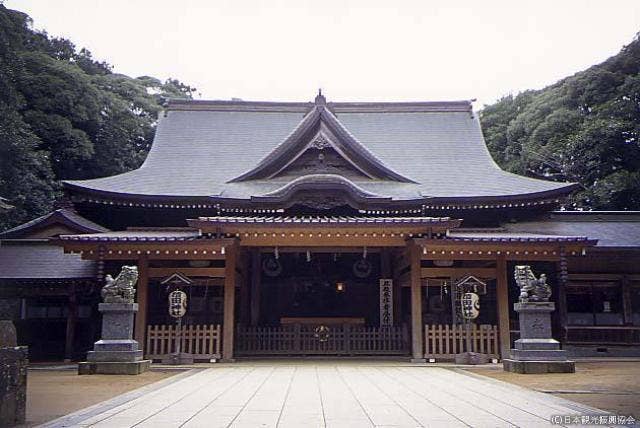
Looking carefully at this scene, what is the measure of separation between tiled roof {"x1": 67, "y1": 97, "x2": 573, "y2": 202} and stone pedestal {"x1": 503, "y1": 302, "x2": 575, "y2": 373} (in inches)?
222

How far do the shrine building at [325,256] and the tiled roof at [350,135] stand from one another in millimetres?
119

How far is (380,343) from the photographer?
1595cm

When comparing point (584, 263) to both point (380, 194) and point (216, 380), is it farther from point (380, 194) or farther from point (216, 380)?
point (216, 380)

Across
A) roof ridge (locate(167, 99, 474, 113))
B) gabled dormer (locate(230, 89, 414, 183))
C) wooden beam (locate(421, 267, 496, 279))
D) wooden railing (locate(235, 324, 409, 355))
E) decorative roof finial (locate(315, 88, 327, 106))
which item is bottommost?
wooden railing (locate(235, 324, 409, 355))

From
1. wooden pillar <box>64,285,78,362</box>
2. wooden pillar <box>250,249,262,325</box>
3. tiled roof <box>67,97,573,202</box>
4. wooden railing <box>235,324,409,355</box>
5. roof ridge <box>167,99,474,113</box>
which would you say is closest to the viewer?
wooden railing <box>235,324,409,355</box>

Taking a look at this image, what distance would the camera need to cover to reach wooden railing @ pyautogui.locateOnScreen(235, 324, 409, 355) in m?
15.8

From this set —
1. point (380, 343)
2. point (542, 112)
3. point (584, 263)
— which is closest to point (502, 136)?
point (542, 112)

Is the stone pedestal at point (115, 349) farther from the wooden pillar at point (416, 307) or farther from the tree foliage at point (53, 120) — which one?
the tree foliage at point (53, 120)

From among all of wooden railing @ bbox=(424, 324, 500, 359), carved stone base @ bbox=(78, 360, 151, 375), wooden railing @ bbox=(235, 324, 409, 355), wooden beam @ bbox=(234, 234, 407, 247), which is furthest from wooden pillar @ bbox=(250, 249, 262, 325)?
carved stone base @ bbox=(78, 360, 151, 375)

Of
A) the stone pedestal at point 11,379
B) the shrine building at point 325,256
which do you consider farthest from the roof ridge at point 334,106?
the stone pedestal at point 11,379

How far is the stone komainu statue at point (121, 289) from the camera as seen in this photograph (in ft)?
40.3

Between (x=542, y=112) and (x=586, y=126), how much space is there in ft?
20.4

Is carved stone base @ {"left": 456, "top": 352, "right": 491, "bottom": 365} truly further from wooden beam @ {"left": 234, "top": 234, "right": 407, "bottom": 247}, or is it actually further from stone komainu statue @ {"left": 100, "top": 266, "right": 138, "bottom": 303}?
stone komainu statue @ {"left": 100, "top": 266, "right": 138, "bottom": 303}

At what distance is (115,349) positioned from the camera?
11867 millimetres
